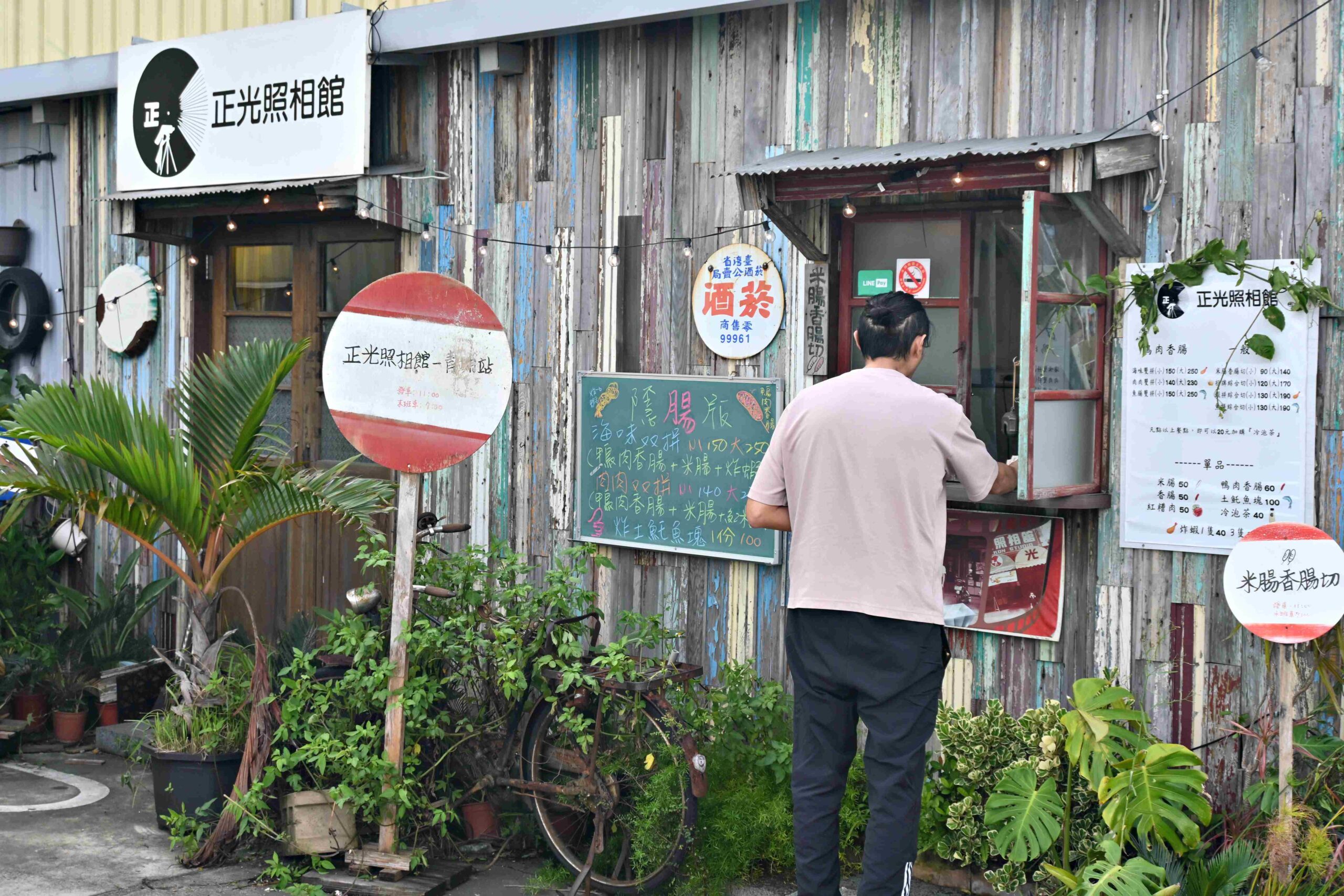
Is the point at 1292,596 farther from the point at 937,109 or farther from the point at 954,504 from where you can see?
the point at 937,109

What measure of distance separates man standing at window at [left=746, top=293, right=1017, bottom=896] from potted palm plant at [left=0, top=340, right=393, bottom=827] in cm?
247

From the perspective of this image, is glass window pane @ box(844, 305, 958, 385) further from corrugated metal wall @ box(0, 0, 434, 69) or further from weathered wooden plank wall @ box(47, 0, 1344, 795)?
corrugated metal wall @ box(0, 0, 434, 69)

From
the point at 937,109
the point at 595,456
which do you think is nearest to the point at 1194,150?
the point at 937,109

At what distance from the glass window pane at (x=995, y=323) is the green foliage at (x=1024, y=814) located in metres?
1.63

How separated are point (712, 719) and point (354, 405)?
2.02 meters

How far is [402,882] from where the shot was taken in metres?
5.67

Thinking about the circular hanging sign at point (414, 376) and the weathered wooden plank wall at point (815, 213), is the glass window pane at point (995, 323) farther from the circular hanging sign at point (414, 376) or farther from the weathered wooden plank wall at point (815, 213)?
the circular hanging sign at point (414, 376)

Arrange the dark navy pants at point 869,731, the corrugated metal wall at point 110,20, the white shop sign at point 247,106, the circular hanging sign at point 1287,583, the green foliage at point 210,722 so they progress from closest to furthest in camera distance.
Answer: the dark navy pants at point 869,731, the circular hanging sign at point 1287,583, the green foliage at point 210,722, the white shop sign at point 247,106, the corrugated metal wall at point 110,20

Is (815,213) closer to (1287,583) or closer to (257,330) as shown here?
(1287,583)

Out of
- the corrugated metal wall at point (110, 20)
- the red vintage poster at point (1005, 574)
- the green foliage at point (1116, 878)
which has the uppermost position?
the corrugated metal wall at point (110, 20)

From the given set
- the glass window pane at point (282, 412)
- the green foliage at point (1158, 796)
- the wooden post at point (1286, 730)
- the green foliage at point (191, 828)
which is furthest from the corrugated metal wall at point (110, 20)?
the wooden post at point (1286, 730)

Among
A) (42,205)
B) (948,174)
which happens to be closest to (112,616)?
(42,205)

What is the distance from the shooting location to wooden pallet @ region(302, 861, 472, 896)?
219 inches

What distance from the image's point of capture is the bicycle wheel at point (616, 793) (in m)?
5.50
